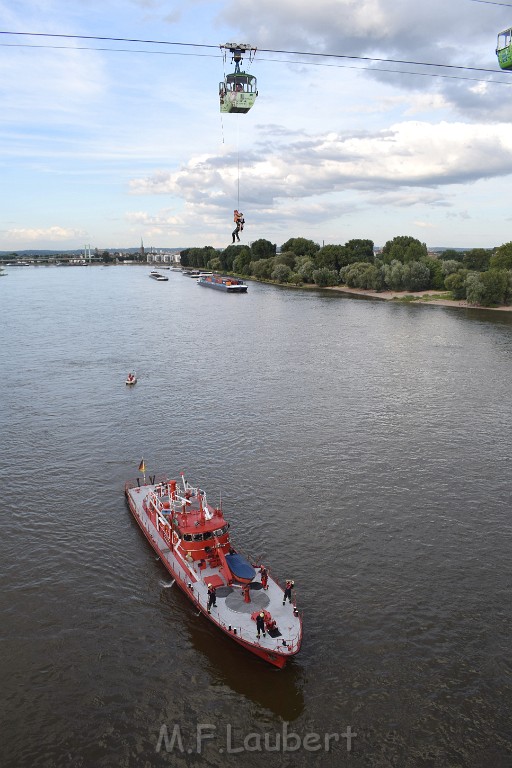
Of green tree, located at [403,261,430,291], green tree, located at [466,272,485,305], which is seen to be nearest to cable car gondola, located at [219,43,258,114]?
green tree, located at [466,272,485,305]

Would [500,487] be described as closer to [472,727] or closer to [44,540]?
[472,727]

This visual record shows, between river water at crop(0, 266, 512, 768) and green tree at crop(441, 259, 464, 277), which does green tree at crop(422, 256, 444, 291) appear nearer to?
green tree at crop(441, 259, 464, 277)

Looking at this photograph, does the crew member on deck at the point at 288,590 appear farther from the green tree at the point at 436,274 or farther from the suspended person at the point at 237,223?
the green tree at the point at 436,274

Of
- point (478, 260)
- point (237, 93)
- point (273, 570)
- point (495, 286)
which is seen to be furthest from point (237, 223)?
point (478, 260)

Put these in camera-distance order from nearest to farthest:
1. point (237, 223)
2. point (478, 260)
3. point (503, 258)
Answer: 1. point (237, 223)
2. point (503, 258)
3. point (478, 260)

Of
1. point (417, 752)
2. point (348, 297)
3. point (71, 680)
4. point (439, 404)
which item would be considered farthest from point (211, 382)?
point (348, 297)

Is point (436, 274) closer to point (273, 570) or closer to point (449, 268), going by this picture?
point (449, 268)
